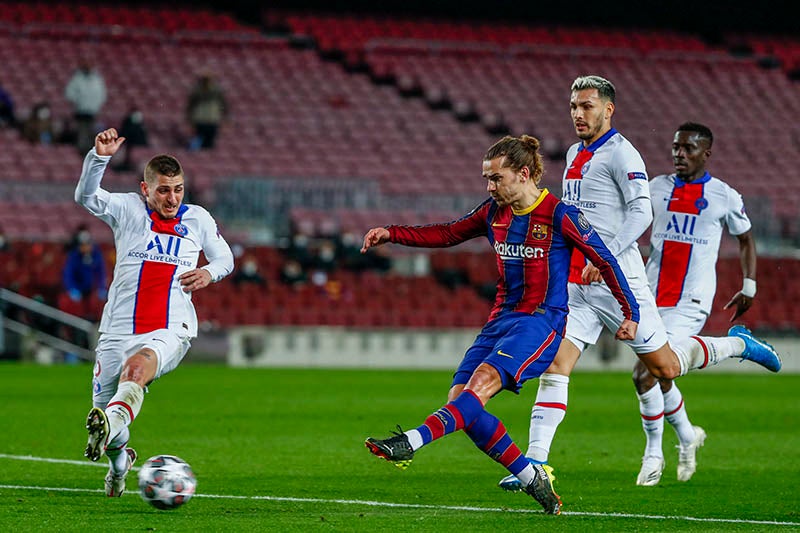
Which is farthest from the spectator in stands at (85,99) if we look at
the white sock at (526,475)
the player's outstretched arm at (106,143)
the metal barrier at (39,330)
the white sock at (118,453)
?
the white sock at (526,475)

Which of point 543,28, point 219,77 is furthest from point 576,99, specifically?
point 543,28

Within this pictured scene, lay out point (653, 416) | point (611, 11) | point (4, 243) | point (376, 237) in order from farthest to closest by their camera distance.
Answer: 1. point (611, 11)
2. point (4, 243)
3. point (653, 416)
4. point (376, 237)

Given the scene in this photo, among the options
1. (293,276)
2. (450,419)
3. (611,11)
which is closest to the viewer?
(450,419)

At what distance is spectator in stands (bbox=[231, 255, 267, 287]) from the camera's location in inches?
922

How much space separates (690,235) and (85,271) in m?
13.2

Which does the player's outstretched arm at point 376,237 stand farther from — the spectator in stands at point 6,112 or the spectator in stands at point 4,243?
the spectator in stands at point 6,112

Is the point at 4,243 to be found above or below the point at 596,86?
above

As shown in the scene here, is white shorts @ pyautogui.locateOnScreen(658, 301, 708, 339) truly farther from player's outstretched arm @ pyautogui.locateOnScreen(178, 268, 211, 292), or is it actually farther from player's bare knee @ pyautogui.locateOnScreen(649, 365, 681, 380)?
player's outstretched arm @ pyautogui.locateOnScreen(178, 268, 211, 292)

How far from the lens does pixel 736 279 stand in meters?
26.9

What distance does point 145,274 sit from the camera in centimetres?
793

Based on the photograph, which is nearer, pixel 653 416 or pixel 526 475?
pixel 526 475

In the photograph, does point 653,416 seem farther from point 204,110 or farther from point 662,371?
point 204,110

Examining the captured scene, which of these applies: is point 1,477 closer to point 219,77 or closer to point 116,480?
point 116,480

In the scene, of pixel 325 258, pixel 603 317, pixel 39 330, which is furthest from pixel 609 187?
pixel 325 258
